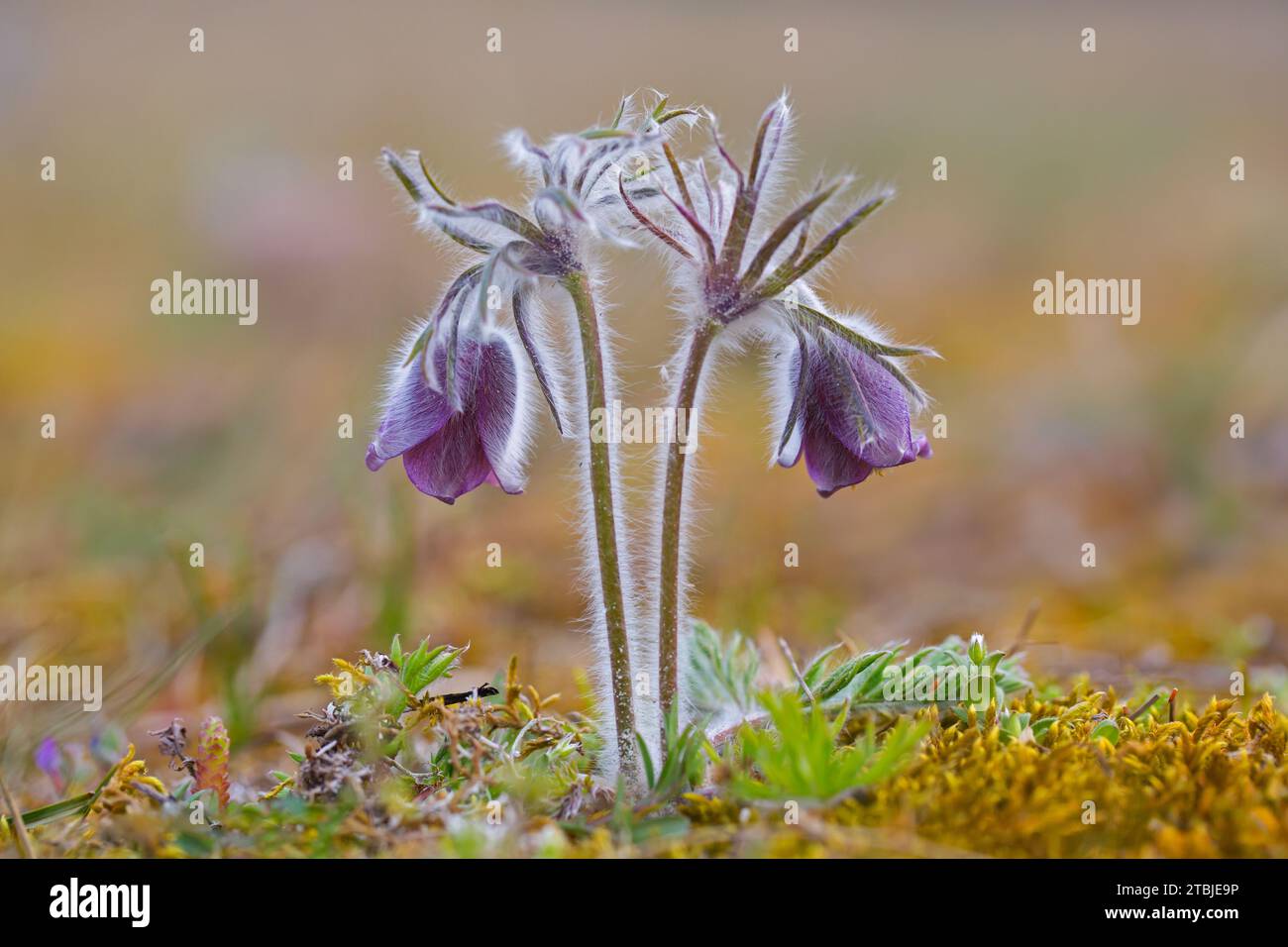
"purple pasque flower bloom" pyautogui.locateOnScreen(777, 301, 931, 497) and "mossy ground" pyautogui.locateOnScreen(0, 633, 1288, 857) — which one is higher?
"purple pasque flower bloom" pyautogui.locateOnScreen(777, 301, 931, 497)

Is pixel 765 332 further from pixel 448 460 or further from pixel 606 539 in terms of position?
pixel 448 460

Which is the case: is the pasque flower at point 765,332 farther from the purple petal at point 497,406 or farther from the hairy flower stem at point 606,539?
the purple petal at point 497,406

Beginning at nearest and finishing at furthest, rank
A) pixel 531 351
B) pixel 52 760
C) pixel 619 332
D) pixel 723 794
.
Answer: pixel 723 794 → pixel 531 351 → pixel 52 760 → pixel 619 332

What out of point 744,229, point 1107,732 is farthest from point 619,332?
point 1107,732

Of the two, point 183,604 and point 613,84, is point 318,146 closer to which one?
point 613,84

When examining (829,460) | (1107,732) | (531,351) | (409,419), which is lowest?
(1107,732)

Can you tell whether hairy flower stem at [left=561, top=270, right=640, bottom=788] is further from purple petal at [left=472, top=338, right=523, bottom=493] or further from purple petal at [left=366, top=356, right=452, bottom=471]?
purple petal at [left=366, top=356, right=452, bottom=471]

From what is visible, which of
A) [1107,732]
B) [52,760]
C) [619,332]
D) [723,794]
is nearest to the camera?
[723,794]

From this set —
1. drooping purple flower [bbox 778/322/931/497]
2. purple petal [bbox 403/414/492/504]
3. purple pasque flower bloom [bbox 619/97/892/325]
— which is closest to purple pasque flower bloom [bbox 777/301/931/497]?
drooping purple flower [bbox 778/322/931/497]
